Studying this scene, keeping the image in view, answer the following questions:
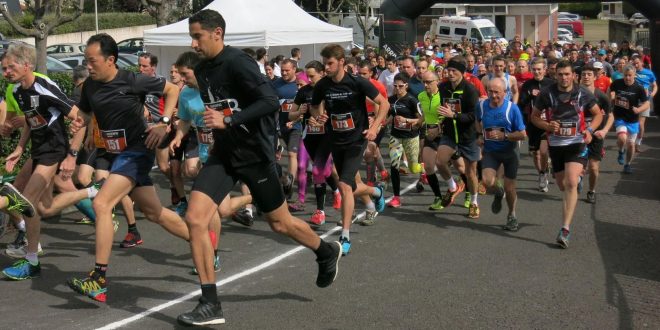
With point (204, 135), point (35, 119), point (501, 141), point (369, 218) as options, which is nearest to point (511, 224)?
point (501, 141)

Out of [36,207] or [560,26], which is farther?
[560,26]

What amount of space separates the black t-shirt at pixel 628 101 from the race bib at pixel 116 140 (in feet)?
31.1

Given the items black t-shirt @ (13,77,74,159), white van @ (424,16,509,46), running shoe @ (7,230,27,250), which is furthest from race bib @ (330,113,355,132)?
white van @ (424,16,509,46)

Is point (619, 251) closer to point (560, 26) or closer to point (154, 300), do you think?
point (154, 300)

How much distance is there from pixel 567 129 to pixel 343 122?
236 cm

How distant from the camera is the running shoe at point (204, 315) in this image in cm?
562

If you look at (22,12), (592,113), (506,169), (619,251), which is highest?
(22,12)

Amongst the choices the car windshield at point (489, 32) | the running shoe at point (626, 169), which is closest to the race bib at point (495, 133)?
the running shoe at point (626, 169)

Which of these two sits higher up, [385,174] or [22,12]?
[22,12]

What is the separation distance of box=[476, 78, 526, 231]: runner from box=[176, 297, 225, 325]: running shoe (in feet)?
15.5

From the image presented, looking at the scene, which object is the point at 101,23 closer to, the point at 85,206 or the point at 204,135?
the point at 85,206

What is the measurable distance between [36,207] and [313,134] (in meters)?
3.62

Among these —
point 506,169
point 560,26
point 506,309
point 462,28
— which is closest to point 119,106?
point 506,309

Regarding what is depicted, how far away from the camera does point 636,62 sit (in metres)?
16.2
